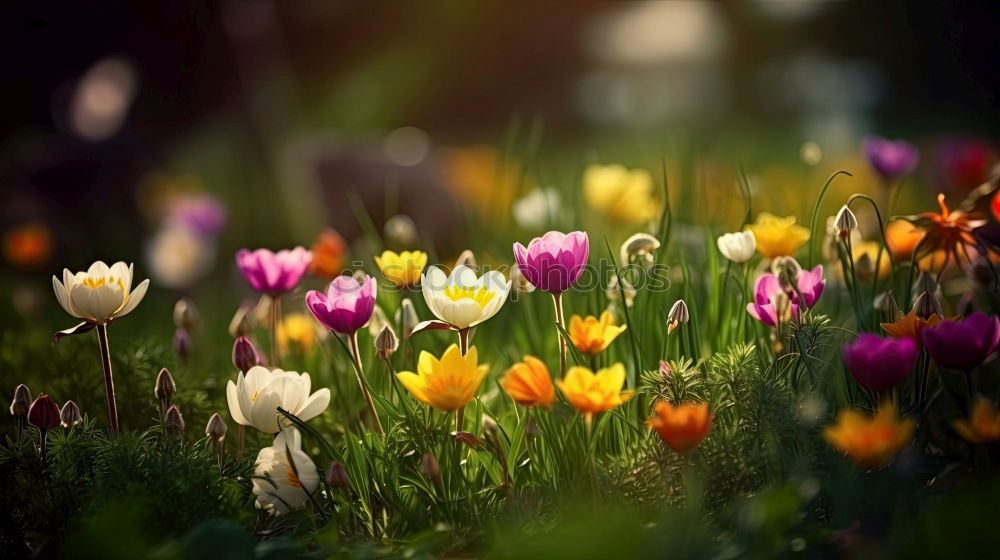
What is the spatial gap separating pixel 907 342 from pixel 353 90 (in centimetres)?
320

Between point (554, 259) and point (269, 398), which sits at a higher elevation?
point (554, 259)

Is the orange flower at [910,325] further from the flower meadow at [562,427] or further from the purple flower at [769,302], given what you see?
the purple flower at [769,302]

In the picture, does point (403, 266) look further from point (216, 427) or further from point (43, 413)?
point (43, 413)

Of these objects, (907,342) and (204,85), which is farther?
(204,85)

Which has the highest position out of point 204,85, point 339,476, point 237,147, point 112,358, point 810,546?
point 204,85

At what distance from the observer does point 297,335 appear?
5.62 ft

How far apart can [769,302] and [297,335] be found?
0.89 meters

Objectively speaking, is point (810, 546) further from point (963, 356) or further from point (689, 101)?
point (689, 101)

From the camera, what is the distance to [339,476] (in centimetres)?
110

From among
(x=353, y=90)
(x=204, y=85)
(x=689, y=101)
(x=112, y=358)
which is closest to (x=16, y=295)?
(x=112, y=358)

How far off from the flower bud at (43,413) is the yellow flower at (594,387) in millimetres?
689

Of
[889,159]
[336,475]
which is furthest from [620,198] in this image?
[336,475]

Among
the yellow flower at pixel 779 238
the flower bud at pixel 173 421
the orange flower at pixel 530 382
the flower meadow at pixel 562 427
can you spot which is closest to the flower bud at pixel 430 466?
the flower meadow at pixel 562 427

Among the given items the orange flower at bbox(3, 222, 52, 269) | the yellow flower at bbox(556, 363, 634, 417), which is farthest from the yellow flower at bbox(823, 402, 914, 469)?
the orange flower at bbox(3, 222, 52, 269)
